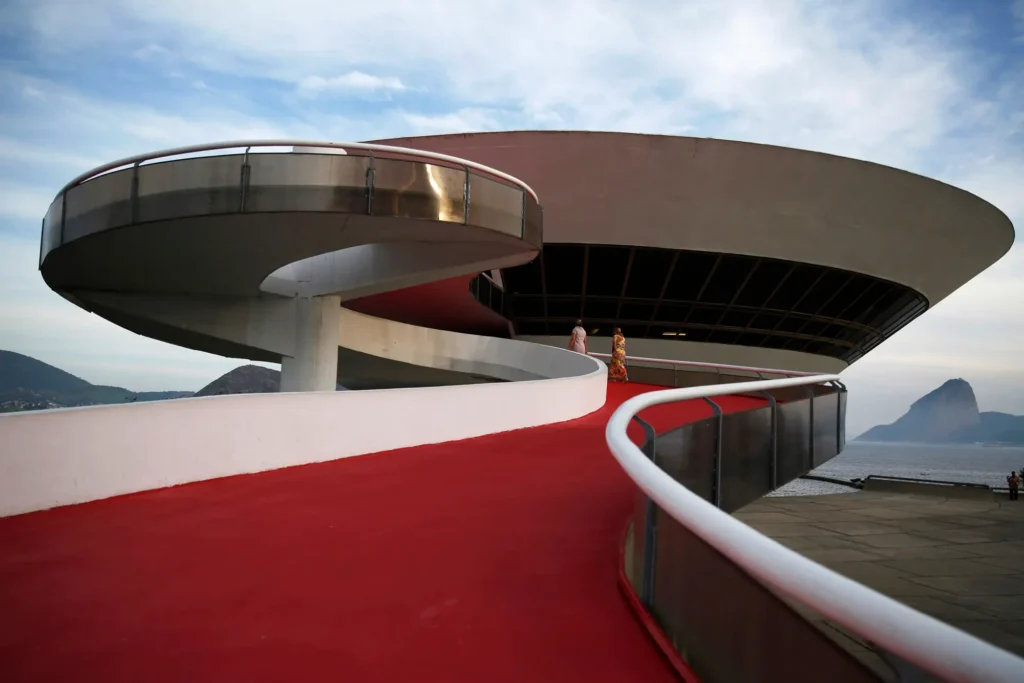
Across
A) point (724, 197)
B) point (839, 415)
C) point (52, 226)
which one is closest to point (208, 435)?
point (839, 415)

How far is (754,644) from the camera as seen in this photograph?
8.08 ft

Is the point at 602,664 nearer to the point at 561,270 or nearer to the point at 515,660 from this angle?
the point at 515,660

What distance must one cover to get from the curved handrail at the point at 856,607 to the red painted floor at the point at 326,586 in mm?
1014

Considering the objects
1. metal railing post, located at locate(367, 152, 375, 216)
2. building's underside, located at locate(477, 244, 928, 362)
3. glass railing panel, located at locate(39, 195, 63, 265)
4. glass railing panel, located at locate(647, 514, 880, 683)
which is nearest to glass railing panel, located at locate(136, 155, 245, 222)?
metal railing post, located at locate(367, 152, 375, 216)

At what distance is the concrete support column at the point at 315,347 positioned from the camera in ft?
72.8

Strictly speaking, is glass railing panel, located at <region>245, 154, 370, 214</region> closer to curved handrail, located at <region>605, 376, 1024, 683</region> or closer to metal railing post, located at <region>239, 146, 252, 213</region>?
metal railing post, located at <region>239, 146, 252, 213</region>

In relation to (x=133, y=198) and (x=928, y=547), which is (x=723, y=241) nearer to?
(x=928, y=547)

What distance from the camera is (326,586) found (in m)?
4.21

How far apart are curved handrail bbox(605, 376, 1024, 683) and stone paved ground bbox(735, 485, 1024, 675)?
34.0 feet

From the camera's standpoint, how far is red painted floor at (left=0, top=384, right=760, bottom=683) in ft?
10.5

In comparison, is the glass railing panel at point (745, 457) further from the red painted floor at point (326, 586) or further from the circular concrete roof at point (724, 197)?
the circular concrete roof at point (724, 197)

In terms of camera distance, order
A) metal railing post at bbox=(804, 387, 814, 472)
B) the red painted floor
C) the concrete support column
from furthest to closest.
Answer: the concrete support column < metal railing post at bbox=(804, 387, 814, 472) < the red painted floor

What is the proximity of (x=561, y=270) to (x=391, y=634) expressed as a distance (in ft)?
90.6

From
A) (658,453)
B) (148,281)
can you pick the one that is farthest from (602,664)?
(148,281)
